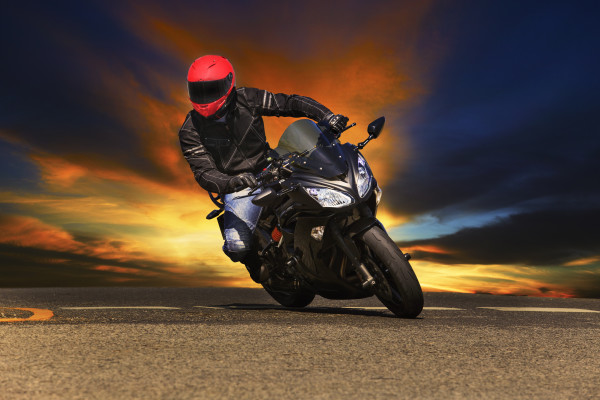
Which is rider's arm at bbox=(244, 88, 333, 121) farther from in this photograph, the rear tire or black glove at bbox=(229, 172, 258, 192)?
the rear tire

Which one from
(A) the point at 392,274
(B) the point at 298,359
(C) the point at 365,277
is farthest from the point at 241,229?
(B) the point at 298,359

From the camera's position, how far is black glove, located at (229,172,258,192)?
5.55 metres

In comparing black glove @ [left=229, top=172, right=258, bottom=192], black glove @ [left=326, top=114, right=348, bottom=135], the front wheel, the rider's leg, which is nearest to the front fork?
the front wheel

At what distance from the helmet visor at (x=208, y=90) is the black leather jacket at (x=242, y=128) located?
0.92 ft

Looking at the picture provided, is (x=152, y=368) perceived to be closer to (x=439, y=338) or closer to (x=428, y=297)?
(x=439, y=338)

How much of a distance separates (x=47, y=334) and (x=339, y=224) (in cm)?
228

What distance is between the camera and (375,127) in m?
5.59

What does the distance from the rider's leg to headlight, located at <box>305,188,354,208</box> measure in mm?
1224

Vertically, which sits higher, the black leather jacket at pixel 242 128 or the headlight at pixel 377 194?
the black leather jacket at pixel 242 128

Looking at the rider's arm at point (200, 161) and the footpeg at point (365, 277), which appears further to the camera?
the rider's arm at point (200, 161)

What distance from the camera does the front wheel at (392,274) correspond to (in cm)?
518

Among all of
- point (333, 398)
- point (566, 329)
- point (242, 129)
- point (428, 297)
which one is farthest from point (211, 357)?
point (428, 297)

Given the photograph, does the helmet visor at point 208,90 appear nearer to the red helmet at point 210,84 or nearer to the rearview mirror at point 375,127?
the red helmet at point 210,84

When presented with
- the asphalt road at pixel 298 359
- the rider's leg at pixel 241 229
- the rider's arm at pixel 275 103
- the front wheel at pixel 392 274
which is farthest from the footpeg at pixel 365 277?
the rider's arm at pixel 275 103
